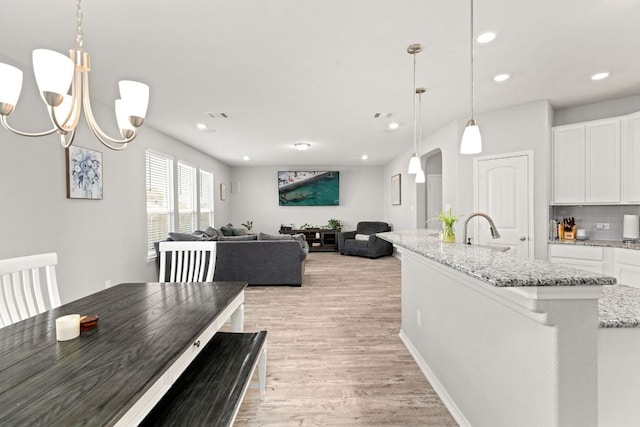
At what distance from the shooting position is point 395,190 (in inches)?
289

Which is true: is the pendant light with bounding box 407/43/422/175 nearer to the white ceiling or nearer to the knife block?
the white ceiling

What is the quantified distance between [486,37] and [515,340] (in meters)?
2.11

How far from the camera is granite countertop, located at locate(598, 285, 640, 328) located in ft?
3.39

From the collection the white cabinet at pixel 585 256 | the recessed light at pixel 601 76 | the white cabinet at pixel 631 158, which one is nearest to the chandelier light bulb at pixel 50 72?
the recessed light at pixel 601 76

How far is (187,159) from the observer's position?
5711 millimetres

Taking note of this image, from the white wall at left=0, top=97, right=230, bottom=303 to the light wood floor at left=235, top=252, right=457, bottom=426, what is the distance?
5.88 ft

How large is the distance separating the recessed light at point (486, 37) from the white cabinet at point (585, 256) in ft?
8.39

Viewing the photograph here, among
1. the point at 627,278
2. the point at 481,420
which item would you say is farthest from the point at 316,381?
the point at 627,278

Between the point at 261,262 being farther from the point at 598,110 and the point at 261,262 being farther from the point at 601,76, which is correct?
the point at 598,110

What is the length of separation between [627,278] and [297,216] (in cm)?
693

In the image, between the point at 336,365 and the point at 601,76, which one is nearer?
the point at 336,365

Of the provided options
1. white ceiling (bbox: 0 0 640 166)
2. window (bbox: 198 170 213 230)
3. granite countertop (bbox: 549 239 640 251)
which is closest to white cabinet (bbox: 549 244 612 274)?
granite countertop (bbox: 549 239 640 251)

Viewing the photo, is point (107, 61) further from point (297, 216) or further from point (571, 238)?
point (297, 216)

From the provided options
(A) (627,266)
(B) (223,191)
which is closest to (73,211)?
(B) (223,191)
